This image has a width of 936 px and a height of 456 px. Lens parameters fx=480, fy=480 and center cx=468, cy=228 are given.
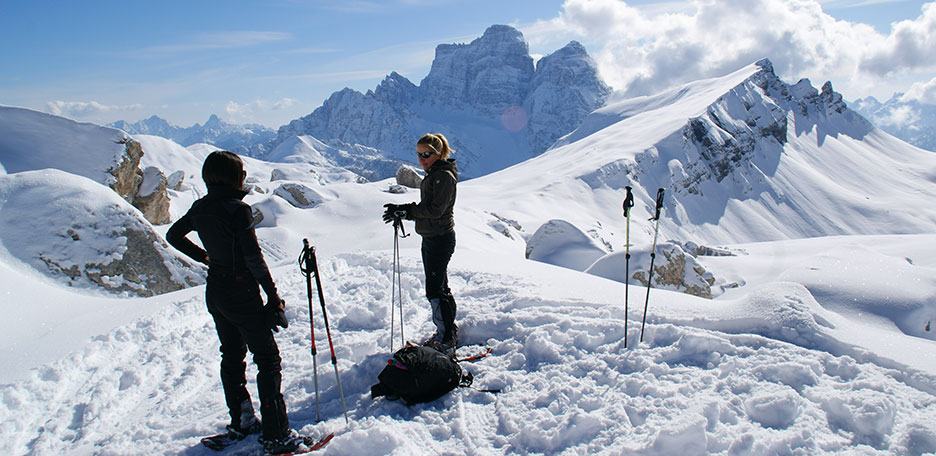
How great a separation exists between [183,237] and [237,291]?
0.70 m

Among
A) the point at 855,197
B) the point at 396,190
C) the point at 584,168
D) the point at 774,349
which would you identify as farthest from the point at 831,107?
the point at 774,349

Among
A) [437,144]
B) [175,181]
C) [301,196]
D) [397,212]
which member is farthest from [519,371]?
[175,181]

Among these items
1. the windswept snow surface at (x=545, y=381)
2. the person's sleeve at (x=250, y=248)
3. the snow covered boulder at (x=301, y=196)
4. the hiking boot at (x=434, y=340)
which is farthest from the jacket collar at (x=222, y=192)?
the snow covered boulder at (x=301, y=196)

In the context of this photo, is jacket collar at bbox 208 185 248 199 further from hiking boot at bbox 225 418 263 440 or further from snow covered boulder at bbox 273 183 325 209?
snow covered boulder at bbox 273 183 325 209

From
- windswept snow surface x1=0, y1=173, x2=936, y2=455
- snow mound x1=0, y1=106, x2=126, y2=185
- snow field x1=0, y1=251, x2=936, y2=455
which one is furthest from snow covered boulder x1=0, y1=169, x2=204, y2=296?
snow mound x1=0, y1=106, x2=126, y2=185

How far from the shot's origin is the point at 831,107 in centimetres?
13650

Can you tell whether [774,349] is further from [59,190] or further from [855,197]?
[855,197]

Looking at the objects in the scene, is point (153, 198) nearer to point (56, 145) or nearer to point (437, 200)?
point (56, 145)

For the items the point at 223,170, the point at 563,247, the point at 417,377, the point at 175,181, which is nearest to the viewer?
the point at 223,170

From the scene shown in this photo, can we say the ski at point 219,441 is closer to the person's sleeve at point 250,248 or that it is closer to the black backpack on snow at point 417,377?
the black backpack on snow at point 417,377

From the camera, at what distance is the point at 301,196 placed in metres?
25.2

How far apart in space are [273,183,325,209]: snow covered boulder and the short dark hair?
69.9 ft

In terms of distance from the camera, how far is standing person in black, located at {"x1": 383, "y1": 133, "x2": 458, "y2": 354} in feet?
16.9

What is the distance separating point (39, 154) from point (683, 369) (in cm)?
1902
